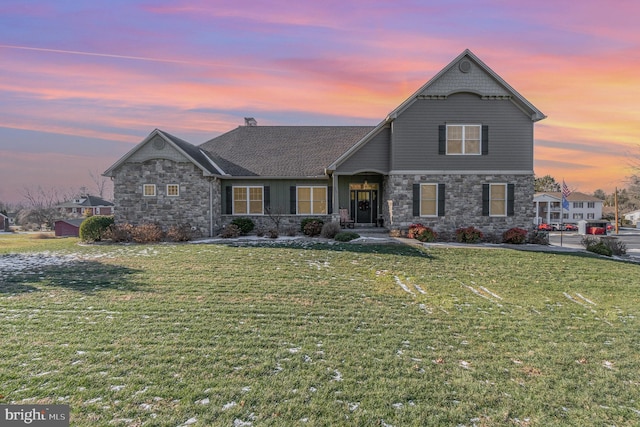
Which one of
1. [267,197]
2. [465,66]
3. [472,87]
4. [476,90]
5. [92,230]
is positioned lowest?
[92,230]

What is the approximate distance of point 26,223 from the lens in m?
46.2

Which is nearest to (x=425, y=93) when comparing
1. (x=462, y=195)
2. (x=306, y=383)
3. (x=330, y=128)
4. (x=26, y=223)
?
→ (x=462, y=195)

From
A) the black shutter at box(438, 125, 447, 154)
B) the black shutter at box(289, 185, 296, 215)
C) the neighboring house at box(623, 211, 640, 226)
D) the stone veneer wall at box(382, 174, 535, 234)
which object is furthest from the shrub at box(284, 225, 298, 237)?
the neighboring house at box(623, 211, 640, 226)

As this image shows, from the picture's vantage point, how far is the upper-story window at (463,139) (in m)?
16.6

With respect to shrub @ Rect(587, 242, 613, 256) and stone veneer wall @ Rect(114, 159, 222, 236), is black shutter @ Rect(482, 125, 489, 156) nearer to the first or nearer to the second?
shrub @ Rect(587, 242, 613, 256)

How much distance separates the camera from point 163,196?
57.4 ft

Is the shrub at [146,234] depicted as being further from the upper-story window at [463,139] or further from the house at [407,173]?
the upper-story window at [463,139]

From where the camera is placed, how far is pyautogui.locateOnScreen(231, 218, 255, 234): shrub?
17719 millimetres

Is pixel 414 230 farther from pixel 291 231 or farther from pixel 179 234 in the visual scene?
pixel 179 234

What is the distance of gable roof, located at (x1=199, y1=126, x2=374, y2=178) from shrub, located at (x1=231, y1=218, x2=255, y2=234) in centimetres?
256

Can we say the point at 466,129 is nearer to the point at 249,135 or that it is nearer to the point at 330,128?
the point at 330,128

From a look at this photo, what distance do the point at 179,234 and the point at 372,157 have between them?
32.3 ft

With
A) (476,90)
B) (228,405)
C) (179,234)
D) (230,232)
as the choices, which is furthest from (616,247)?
(179,234)

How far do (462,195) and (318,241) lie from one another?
24.1 ft
